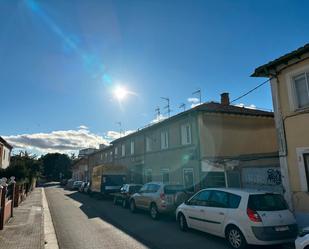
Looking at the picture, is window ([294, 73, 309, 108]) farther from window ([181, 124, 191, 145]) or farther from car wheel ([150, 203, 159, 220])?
window ([181, 124, 191, 145])

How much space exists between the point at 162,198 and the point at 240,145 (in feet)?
27.5

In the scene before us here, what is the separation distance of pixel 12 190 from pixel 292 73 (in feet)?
50.8

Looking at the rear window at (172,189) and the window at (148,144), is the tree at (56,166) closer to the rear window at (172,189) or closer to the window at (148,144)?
the window at (148,144)

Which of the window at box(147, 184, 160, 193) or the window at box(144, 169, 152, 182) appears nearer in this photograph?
the window at box(147, 184, 160, 193)

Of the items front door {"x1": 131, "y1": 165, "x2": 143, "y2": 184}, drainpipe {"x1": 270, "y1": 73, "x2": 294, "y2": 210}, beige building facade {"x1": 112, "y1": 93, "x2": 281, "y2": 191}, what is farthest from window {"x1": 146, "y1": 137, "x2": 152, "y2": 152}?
drainpipe {"x1": 270, "y1": 73, "x2": 294, "y2": 210}

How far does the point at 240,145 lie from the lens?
1886cm

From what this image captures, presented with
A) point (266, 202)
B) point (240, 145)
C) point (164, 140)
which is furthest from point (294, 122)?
point (164, 140)

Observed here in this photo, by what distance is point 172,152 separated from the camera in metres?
20.2

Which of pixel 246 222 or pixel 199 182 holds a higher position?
pixel 199 182

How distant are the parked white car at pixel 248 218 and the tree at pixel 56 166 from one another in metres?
78.8

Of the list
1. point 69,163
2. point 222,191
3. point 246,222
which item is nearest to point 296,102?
point 222,191

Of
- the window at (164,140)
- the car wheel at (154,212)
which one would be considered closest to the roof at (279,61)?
the car wheel at (154,212)

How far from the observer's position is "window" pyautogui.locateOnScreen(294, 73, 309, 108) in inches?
394

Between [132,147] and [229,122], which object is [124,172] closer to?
[132,147]
